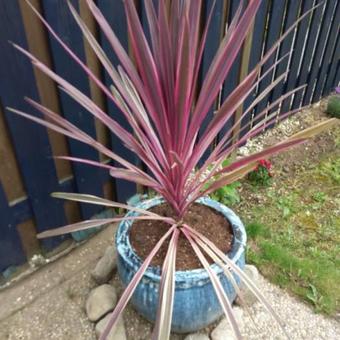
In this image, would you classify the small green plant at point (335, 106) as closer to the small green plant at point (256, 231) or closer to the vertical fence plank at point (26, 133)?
the small green plant at point (256, 231)

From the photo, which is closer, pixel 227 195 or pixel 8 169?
pixel 8 169

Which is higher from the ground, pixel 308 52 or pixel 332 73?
pixel 308 52

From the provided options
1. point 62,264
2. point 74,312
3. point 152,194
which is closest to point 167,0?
point 152,194

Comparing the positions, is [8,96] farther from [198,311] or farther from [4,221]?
[198,311]

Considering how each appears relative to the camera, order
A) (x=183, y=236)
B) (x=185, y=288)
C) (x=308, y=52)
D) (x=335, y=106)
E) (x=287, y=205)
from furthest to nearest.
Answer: (x=335, y=106)
(x=308, y=52)
(x=287, y=205)
(x=183, y=236)
(x=185, y=288)

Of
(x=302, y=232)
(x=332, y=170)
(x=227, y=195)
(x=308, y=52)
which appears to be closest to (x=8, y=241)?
(x=227, y=195)

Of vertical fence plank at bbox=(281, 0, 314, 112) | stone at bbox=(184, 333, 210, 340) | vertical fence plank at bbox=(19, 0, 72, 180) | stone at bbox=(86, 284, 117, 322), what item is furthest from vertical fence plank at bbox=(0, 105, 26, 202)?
vertical fence plank at bbox=(281, 0, 314, 112)

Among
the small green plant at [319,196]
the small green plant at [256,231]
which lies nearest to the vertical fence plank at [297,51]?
the small green plant at [319,196]

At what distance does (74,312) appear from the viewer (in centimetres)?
163

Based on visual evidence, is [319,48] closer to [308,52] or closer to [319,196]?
[308,52]

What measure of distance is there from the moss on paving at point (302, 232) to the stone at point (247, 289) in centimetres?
13

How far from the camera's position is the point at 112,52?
1.65m

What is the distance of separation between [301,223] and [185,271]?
111 cm

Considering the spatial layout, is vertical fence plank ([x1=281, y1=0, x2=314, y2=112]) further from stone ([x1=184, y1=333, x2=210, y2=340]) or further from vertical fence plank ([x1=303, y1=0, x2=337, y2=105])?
stone ([x1=184, y1=333, x2=210, y2=340])
